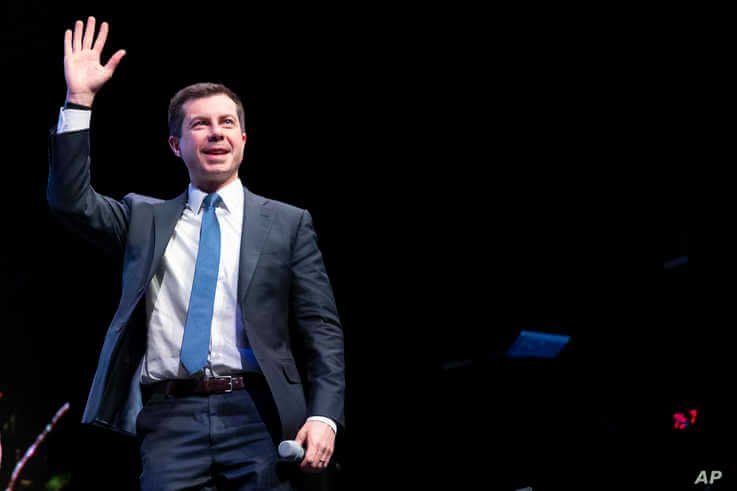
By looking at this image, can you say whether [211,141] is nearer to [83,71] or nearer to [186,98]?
[186,98]

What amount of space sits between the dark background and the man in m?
1.91

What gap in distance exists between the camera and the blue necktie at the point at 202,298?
1.96 meters

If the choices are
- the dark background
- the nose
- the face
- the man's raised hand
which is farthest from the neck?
the dark background

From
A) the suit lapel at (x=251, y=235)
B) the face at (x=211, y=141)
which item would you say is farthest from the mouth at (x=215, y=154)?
the suit lapel at (x=251, y=235)

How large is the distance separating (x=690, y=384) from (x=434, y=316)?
1972 millimetres

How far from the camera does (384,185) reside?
521 centimetres

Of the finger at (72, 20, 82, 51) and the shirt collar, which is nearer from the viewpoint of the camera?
the finger at (72, 20, 82, 51)

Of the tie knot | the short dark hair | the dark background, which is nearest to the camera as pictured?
the tie knot

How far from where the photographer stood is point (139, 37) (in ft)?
15.0

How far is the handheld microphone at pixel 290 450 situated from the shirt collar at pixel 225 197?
696 millimetres

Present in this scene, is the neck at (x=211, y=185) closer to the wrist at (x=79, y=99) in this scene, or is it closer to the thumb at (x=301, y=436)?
the wrist at (x=79, y=99)

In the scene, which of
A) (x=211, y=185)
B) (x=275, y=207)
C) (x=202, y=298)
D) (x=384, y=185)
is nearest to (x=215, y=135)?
(x=211, y=185)

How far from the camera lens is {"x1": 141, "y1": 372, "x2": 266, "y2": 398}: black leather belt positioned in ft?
6.48

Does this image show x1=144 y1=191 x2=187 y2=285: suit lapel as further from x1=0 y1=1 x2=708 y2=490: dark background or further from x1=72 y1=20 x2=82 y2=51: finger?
x1=0 y1=1 x2=708 y2=490: dark background
